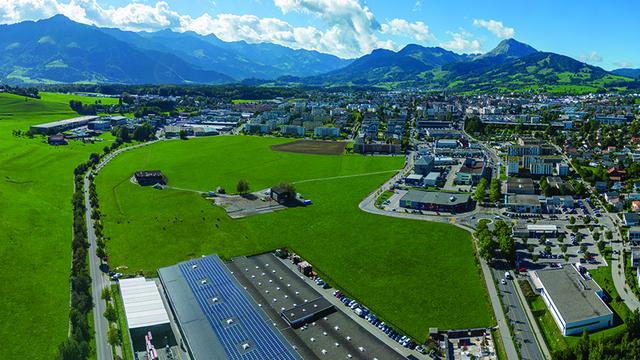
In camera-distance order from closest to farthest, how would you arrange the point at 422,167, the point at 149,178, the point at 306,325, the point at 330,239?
the point at 306,325 → the point at 330,239 → the point at 149,178 → the point at 422,167

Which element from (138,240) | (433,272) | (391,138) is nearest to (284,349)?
(433,272)

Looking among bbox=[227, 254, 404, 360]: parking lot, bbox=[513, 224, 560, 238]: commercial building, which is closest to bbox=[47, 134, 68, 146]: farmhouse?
bbox=[227, 254, 404, 360]: parking lot

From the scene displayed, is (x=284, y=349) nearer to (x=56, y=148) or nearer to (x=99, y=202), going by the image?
(x=99, y=202)

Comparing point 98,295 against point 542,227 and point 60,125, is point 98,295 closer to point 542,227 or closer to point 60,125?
point 542,227

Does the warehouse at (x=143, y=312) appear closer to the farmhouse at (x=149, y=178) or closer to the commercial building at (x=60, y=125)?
→ the farmhouse at (x=149, y=178)

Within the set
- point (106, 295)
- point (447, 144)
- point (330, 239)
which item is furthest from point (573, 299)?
point (447, 144)

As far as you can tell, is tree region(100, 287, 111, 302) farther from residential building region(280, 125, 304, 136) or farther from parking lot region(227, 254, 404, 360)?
residential building region(280, 125, 304, 136)

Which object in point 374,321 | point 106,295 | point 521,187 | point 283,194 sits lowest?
point 374,321
